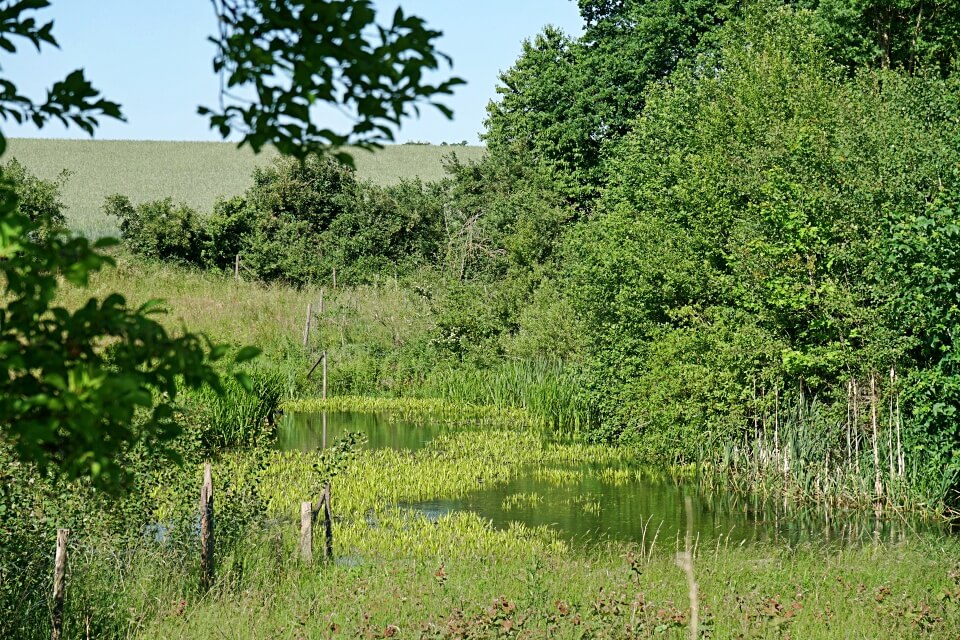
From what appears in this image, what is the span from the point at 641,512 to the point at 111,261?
13.7m

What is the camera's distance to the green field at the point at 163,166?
78.6 meters

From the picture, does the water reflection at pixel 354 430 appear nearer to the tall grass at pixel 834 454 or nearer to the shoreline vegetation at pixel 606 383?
the shoreline vegetation at pixel 606 383

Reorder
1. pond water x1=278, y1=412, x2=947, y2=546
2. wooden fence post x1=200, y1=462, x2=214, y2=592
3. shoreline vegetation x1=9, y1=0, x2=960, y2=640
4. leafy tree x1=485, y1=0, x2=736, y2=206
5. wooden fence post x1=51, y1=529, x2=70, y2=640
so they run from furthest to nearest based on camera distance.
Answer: leafy tree x1=485, y1=0, x2=736, y2=206 < pond water x1=278, y1=412, x2=947, y2=546 < wooden fence post x1=200, y1=462, x2=214, y2=592 < shoreline vegetation x1=9, y1=0, x2=960, y2=640 < wooden fence post x1=51, y1=529, x2=70, y2=640

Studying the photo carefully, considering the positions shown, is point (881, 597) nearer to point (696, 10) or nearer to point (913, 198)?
point (913, 198)

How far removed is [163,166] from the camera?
8869 centimetres

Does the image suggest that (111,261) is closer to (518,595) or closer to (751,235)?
(518,595)

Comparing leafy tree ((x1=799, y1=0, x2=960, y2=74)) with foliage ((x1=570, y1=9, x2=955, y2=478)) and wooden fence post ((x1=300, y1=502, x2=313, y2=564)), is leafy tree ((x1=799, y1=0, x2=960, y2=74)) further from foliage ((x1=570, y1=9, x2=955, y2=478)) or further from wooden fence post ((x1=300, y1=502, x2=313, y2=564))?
wooden fence post ((x1=300, y1=502, x2=313, y2=564))

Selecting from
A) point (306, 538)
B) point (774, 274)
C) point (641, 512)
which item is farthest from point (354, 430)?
point (306, 538)

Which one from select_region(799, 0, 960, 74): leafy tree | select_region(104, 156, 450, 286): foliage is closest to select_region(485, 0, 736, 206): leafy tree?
select_region(799, 0, 960, 74): leafy tree

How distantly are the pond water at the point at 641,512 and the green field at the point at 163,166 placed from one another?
57341mm

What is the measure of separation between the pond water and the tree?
31.5 ft

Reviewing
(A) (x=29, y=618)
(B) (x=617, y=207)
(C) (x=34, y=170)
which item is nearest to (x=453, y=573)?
(A) (x=29, y=618)

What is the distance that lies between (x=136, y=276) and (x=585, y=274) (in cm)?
2139

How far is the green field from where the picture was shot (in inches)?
3093
